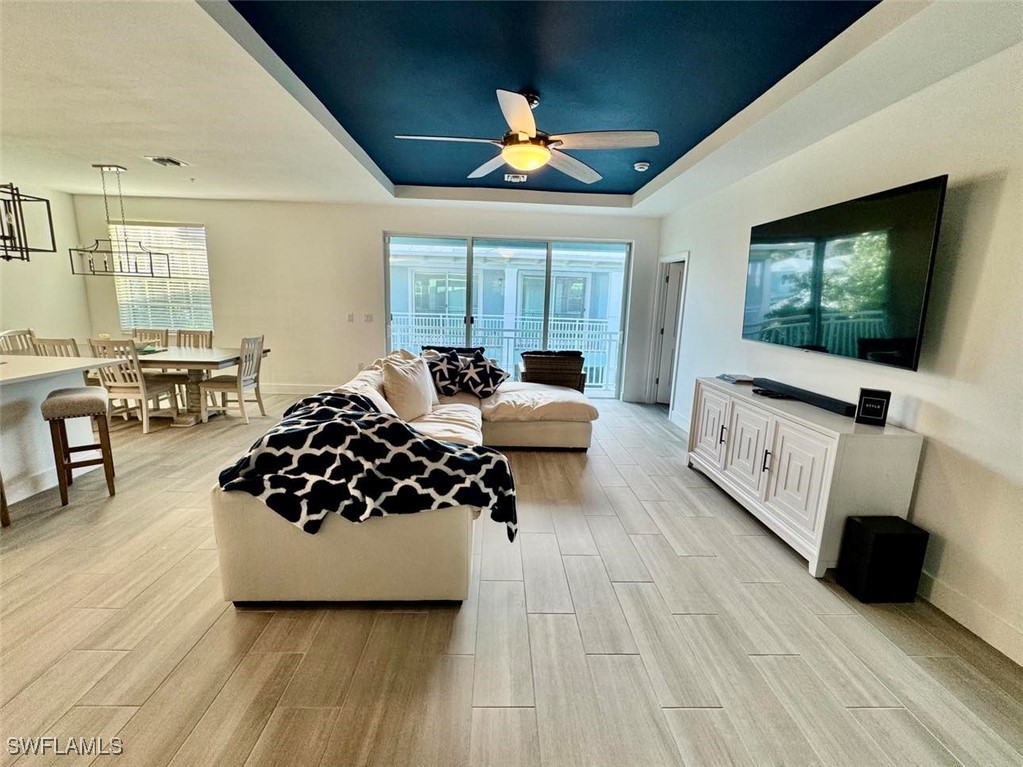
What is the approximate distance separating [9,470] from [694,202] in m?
6.21

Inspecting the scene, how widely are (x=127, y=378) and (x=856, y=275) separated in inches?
234

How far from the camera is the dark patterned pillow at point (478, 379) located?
426cm

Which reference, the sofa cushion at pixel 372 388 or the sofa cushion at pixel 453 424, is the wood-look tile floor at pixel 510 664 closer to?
the sofa cushion at pixel 453 424

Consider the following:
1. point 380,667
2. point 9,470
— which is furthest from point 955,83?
point 9,470

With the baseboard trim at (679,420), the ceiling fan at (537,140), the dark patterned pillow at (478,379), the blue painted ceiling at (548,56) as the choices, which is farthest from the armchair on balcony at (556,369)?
the ceiling fan at (537,140)

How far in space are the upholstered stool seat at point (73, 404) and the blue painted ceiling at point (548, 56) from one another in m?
2.44

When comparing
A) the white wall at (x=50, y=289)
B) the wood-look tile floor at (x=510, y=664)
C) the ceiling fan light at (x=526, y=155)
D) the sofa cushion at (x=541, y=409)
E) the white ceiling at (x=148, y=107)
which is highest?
the white ceiling at (x=148, y=107)

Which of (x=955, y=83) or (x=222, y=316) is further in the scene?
(x=222, y=316)

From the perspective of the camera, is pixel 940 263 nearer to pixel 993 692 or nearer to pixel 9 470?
pixel 993 692

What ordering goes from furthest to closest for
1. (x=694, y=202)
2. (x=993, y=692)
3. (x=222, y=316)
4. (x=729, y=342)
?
(x=222, y=316)
(x=694, y=202)
(x=729, y=342)
(x=993, y=692)

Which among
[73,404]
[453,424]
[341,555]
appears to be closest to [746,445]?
[453,424]


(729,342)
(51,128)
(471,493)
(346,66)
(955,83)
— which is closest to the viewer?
(471,493)

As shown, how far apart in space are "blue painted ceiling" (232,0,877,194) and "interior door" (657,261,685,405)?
2542mm

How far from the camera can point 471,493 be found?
1.87 meters
